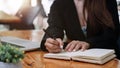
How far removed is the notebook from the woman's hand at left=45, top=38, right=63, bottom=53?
4 cm

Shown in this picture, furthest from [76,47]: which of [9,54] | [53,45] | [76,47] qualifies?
[9,54]

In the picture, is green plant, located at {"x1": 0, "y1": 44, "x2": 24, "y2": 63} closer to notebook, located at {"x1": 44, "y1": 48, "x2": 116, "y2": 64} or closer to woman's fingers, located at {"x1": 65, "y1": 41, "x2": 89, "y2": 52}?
notebook, located at {"x1": 44, "y1": 48, "x2": 116, "y2": 64}

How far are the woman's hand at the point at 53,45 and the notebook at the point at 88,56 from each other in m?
0.04

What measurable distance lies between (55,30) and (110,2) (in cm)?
40

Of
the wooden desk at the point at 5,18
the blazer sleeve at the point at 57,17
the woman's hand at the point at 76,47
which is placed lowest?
the wooden desk at the point at 5,18

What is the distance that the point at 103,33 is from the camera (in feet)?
5.39

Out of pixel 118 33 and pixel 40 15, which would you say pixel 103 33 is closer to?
pixel 118 33

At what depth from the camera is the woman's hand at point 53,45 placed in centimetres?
132

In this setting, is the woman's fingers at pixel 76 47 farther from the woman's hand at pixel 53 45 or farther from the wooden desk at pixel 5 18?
the wooden desk at pixel 5 18

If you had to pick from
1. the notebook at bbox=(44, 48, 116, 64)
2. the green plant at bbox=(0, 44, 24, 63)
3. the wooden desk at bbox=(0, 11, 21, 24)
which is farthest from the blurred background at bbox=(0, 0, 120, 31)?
the green plant at bbox=(0, 44, 24, 63)

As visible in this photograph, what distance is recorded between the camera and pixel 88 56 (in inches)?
46.3

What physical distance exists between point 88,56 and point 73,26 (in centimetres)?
56

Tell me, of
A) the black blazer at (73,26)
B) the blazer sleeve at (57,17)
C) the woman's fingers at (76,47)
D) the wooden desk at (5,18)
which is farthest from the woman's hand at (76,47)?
the wooden desk at (5,18)

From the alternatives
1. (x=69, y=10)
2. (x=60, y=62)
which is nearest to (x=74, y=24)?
(x=69, y=10)
